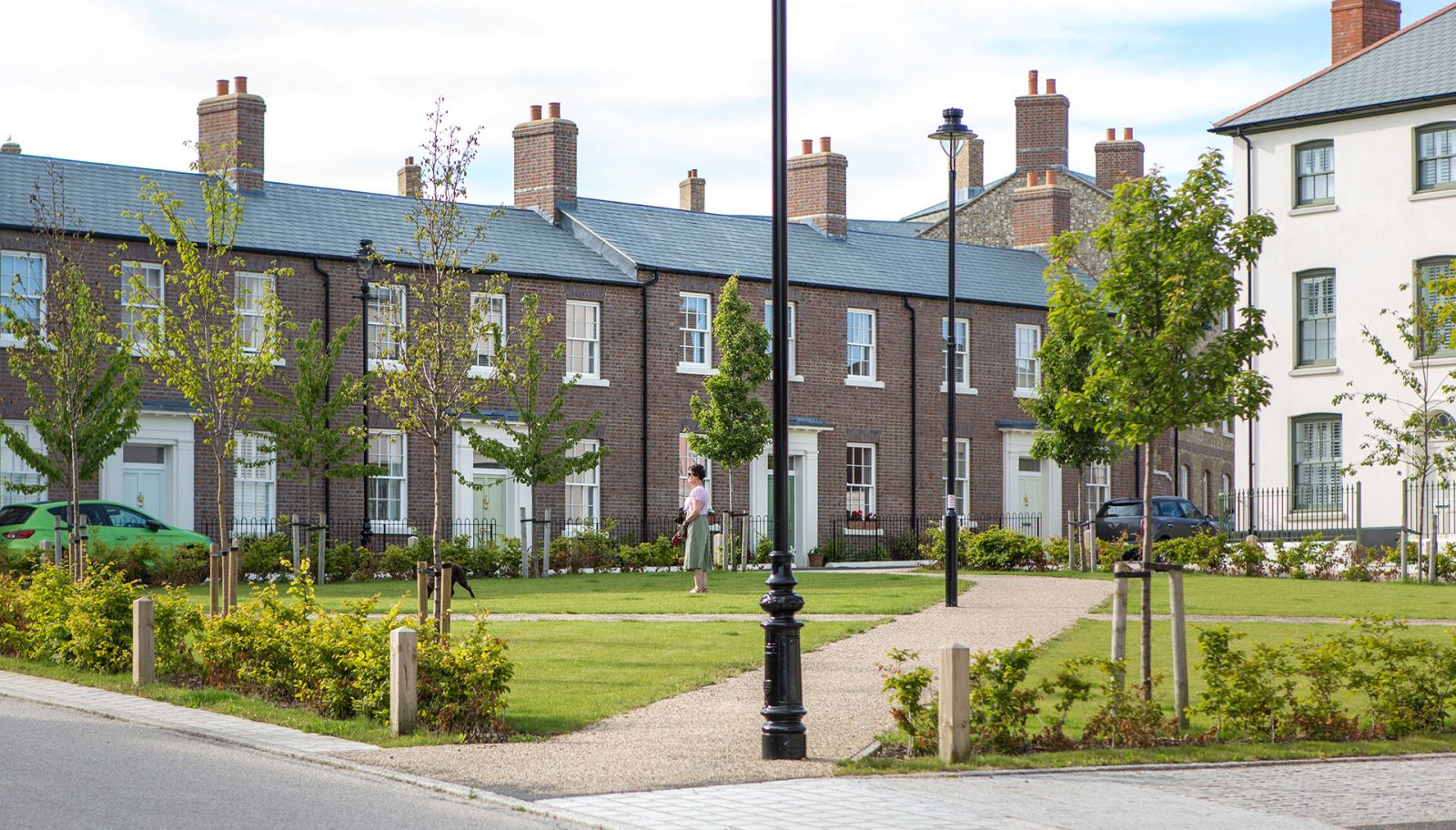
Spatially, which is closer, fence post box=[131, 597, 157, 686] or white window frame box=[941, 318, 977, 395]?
fence post box=[131, 597, 157, 686]

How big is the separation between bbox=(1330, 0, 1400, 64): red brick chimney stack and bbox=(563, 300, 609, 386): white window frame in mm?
18136

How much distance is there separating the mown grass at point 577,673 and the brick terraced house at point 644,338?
11.7 metres

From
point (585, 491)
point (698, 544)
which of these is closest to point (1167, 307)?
point (698, 544)

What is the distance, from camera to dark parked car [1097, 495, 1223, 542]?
36094 mm

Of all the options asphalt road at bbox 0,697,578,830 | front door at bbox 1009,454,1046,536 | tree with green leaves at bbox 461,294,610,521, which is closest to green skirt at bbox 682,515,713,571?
tree with green leaves at bbox 461,294,610,521

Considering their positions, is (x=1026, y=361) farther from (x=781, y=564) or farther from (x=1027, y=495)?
(x=781, y=564)

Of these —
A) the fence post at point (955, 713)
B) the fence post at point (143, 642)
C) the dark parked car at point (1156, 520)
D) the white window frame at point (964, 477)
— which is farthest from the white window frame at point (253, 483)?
the fence post at point (955, 713)

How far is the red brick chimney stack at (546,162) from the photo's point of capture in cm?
3884

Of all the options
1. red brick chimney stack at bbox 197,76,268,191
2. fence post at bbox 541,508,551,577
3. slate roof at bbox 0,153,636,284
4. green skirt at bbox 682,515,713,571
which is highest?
red brick chimney stack at bbox 197,76,268,191

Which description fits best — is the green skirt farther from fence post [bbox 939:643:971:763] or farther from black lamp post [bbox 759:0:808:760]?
fence post [bbox 939:643:971:763]

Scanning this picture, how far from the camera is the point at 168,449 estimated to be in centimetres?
3169

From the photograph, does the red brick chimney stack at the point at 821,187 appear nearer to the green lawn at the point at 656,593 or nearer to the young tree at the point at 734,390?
the young tree at the point at 734,390

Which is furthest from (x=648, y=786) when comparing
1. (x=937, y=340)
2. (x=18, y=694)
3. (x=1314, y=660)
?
(x=937, y=340)

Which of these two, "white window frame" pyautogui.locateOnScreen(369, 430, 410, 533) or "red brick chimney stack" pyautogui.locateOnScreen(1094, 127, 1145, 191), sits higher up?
"red brick chimney stack" pyautogui.locateOnScreen(1094, 127, 1145, 191)
